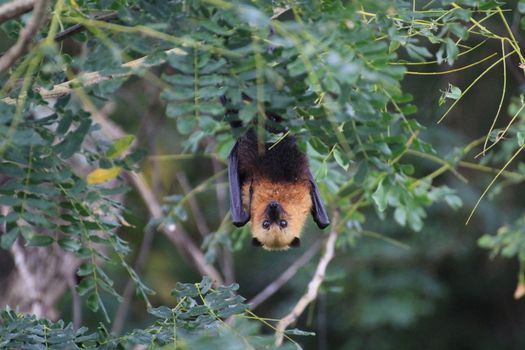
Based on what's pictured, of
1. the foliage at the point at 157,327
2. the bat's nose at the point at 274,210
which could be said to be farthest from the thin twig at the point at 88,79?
the bat's nose at the point at 274,210

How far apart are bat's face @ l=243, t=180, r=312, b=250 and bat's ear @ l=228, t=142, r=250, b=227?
0.24ft

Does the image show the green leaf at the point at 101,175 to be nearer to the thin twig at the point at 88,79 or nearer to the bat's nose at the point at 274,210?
the thin twig at the point at 88,79

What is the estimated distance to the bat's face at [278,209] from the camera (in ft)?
13.7

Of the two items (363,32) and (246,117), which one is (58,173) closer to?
(246,117)

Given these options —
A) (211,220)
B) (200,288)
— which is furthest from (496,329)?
(200,288)

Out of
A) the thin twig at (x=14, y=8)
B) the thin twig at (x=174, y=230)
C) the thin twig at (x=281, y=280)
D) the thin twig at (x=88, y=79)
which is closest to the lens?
the thin twig at (x=14, y=8)

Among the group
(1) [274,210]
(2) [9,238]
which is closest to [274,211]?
(1) [274,210]

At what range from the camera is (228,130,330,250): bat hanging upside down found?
4.11m

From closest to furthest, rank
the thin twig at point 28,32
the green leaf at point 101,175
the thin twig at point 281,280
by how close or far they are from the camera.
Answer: the thin twig at point 28,32 → the green leaf at point 101,175 → the thin twig at point 281,280

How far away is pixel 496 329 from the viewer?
833 cm

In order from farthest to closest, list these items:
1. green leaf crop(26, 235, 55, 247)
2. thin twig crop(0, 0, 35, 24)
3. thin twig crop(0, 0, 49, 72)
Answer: green leaf crop(26, 235, 55, 247)
thin twig crop(0, 0, 35, 24)
thin twig crop(0, 0, 49, 72)

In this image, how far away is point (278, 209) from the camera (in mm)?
4180

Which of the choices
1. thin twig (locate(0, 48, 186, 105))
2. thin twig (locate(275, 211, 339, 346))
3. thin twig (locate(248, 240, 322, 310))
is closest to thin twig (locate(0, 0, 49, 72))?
thin twig (locate(0, 48, 186, 105))

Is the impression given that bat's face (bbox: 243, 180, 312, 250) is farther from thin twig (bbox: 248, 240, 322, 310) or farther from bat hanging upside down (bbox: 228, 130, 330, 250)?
thin twig (bbox: 248, 240, 322, 310)
